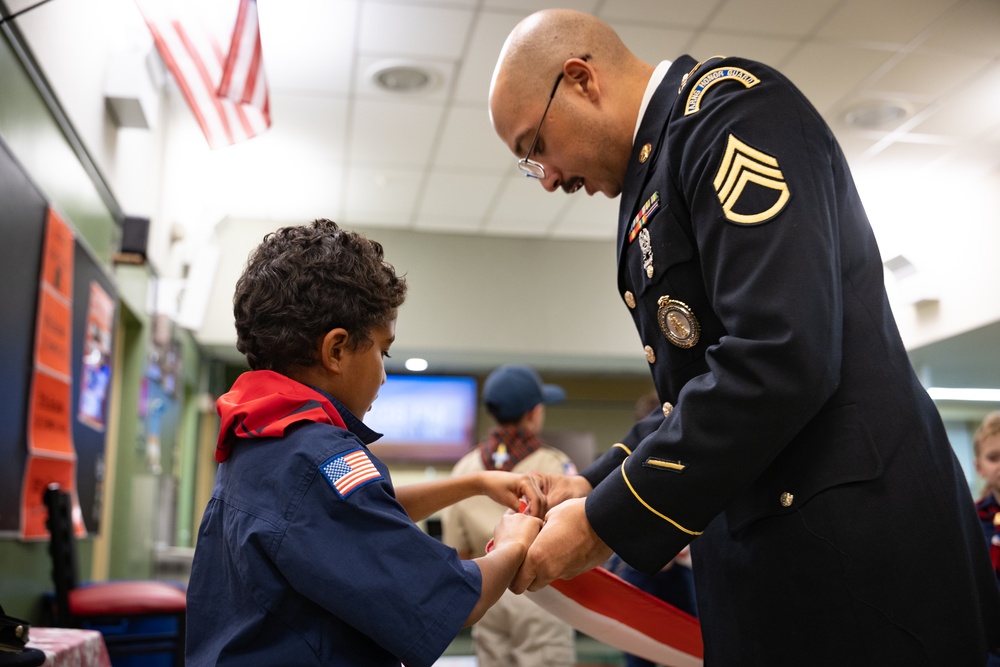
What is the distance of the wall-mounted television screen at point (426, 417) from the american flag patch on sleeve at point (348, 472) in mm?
8172

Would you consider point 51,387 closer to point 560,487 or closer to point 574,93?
point 560,487

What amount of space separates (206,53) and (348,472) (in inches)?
115

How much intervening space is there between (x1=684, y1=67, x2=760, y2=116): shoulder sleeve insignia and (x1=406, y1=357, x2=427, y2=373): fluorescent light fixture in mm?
7701

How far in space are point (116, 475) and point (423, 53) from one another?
311cm

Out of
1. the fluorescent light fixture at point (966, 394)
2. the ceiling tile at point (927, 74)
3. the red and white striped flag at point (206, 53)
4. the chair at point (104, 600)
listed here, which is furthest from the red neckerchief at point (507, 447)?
the fluorescent light fixture at point (966, 394)

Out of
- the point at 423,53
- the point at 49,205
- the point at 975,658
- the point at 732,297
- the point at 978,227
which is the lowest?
the point at 975,658

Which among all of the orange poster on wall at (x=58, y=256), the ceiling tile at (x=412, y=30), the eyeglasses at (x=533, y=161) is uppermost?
the ceiling tile at (x=412, y=30)

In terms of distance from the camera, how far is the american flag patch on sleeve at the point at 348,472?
1.14 m

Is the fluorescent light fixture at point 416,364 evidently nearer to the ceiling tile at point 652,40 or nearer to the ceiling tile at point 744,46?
the ceiling tile at point 652,40

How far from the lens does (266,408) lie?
4.00 feet

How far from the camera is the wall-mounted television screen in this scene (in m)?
9.42

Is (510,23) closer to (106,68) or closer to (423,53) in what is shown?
(423,53)

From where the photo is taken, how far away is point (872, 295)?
1167mm

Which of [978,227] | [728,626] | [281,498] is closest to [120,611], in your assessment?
[281,498]
